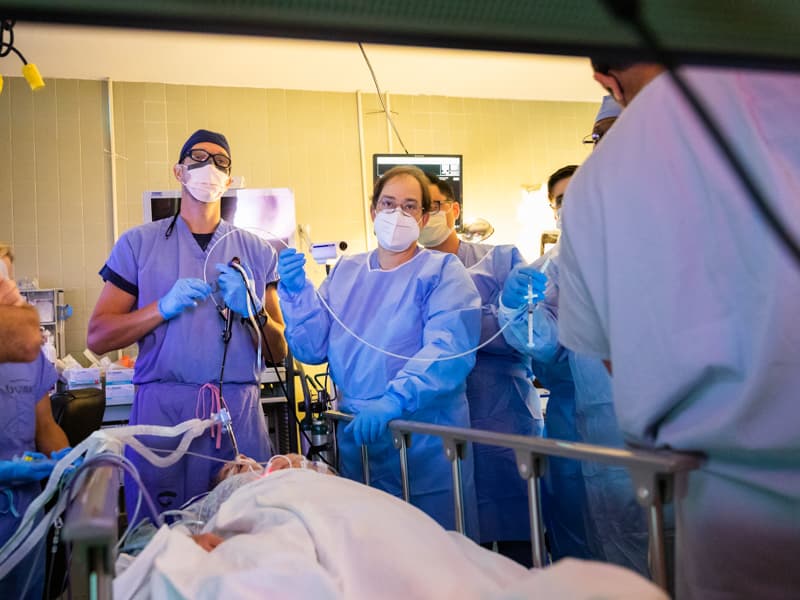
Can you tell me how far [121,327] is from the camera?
238 centimetres

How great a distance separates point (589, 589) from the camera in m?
0.74

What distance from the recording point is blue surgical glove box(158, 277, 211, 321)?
7.44ft

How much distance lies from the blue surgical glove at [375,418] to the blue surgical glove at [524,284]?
567mm

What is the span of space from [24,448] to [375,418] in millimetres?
1049

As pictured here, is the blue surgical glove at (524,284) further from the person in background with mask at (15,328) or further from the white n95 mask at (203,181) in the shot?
the person in background with mask at (15,328)

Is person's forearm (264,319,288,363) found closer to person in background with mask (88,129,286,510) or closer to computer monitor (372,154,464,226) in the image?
person in background with mask (88,129,286,510)

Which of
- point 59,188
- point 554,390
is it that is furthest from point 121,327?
point 59,188

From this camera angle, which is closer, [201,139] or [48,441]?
[48,441]

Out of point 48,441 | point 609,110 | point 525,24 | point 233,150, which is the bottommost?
point 48,441

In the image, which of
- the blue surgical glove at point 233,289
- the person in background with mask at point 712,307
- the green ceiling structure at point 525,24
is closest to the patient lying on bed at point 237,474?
the blue surgical glove at point 233,289

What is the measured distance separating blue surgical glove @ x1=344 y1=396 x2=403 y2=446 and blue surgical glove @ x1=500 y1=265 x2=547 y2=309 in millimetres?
567

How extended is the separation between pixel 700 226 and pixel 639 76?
33cm

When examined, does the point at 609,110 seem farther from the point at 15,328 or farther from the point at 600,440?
the point at 15,328

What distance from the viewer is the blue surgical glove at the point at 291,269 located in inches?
90.8
